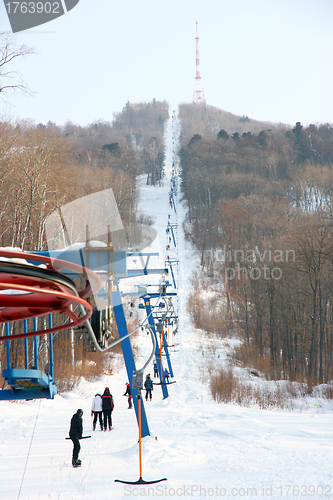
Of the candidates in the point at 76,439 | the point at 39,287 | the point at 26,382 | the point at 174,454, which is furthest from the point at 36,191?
the point at 39,287

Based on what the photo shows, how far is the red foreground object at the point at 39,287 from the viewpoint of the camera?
7.57 ft

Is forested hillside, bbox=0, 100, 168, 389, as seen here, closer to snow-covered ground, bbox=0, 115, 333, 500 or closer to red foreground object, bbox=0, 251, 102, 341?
snow-covered ground, bbox=0, 115, 333, 500

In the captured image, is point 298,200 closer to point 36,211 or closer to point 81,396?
point 36,211

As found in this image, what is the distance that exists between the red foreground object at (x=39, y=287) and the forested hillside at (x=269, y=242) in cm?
2208

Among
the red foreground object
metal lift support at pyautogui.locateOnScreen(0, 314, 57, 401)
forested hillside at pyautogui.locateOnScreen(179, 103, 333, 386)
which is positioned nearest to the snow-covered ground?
metal lift support at pyautogui.locateOnScreen(0, 314, 57, 401)

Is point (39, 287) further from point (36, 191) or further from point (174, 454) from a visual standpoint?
point (36, 191)

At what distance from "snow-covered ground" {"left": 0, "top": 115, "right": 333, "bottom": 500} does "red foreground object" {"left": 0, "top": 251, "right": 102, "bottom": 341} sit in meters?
5.57

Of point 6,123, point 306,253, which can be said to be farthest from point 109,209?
point 306,253

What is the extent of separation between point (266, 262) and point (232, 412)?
74.0 ft

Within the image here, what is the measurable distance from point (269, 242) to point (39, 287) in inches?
1370

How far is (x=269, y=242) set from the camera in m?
36.2

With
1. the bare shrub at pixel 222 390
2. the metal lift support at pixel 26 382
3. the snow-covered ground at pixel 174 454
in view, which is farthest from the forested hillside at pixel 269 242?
the metal lift support at pixel 26 382

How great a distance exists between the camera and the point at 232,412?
14.7 m

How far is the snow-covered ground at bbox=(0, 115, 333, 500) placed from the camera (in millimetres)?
7488
